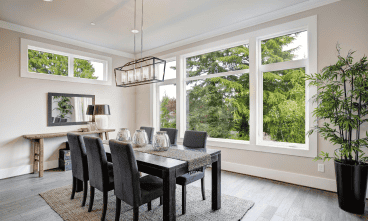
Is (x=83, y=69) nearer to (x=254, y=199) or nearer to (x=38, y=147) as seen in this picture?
(x=38, y=147)

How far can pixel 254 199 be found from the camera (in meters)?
2.71

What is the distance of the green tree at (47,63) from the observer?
404 centimetres

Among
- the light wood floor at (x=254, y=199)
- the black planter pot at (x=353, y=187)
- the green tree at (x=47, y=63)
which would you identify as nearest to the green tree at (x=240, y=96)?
the light wood floor at (x=254, y=199)

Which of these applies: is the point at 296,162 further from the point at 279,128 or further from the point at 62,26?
the point at 62,26

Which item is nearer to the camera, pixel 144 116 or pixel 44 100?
pixel 44 100

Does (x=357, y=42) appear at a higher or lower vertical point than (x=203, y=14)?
lower

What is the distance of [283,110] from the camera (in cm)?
347

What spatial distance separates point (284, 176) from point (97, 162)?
2.90 m

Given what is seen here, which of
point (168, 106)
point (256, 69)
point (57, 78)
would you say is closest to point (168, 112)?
point (168, 106)

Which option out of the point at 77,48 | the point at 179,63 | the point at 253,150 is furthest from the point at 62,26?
the point at 253,150

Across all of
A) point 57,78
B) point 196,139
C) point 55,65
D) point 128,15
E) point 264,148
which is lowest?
point 264,148

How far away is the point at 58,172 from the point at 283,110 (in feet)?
14.6

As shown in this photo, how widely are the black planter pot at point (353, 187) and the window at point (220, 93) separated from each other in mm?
1670

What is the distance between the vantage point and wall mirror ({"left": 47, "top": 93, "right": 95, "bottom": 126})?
165 inches
